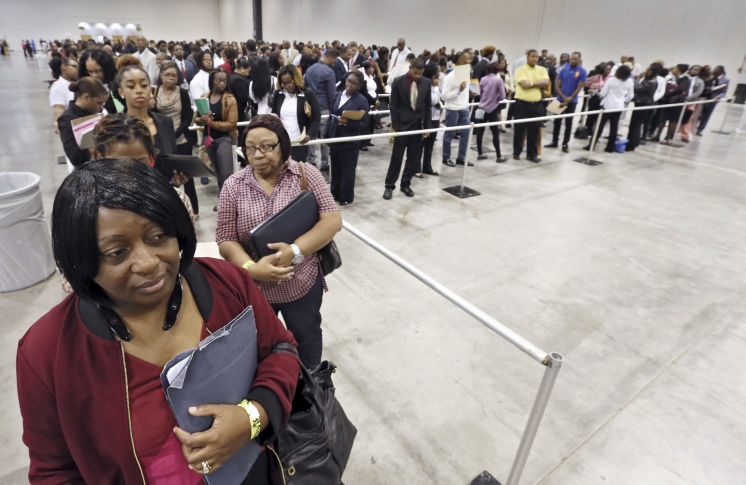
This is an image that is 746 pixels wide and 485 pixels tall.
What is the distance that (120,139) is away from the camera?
180 cm

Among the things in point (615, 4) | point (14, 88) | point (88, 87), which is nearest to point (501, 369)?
point (88, 87)

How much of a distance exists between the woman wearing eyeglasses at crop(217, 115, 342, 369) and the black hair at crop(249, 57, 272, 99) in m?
3.37

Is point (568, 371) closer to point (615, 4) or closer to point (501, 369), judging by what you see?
point (501, 369)

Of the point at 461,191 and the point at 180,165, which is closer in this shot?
the point at 180,165

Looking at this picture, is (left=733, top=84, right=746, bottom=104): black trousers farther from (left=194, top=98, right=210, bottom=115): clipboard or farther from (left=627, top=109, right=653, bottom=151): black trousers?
(left=194, top=98, right=210, bottom=115): clipboard

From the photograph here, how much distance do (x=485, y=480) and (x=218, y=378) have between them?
67.0 inches

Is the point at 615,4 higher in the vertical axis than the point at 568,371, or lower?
higher

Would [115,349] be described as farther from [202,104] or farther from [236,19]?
[236,19]

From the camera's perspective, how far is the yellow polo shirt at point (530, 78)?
684 cm

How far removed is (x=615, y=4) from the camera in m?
14.1

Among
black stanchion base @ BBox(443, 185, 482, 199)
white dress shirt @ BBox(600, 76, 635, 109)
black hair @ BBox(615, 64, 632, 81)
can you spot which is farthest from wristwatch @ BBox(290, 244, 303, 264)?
white dress shirt @ BBox(600, 76, 635, 109)

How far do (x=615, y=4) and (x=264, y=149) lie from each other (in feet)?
55.5

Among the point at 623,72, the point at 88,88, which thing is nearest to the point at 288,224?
the point at 88,88

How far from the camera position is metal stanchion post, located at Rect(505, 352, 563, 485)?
140 cm
